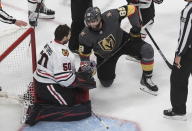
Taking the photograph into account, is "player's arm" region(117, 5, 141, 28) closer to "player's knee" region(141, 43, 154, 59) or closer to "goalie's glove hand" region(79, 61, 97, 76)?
"player's knee" region(141, 43, 154, 59)

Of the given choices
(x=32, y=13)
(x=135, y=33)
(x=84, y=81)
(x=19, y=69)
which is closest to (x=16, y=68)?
(x=19, y=69)

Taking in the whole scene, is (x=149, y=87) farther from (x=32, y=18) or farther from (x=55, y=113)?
(x=32, y=18)

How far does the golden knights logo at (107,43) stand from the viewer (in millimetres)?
3670

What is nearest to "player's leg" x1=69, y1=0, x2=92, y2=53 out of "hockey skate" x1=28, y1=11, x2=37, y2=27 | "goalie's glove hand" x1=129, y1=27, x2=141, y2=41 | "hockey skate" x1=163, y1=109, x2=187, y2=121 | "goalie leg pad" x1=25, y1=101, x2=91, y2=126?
"goalie's glove hand" x1=129, y1=27, x2=141, y2=41

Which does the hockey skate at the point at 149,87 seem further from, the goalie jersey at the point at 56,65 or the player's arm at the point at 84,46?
the goalie jersey at the point at 56,65

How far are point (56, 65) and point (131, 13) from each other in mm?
935

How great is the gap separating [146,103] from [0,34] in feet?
6.37

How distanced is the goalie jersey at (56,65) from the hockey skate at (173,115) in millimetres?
872

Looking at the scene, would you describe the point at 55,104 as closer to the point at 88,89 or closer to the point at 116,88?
the point at 88,89

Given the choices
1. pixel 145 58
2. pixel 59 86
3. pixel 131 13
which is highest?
pixel 131 13

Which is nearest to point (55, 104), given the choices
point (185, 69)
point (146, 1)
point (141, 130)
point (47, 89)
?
point (47, 89)

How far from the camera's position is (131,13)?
3721 millimetres

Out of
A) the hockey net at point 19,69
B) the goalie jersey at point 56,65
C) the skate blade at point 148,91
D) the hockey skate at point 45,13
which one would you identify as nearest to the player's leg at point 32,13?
the hockey skate at point 45,13

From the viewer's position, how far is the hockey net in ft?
11.8
